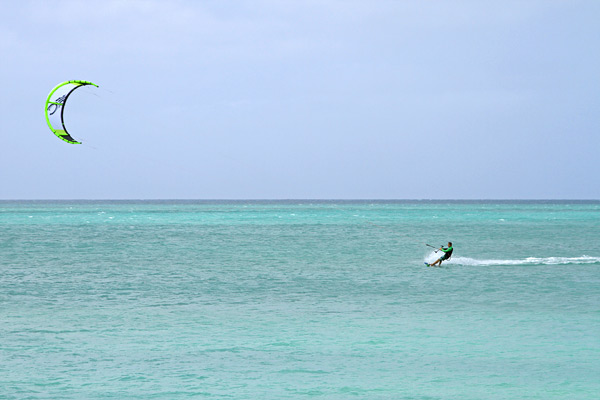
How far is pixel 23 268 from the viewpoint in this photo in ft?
108

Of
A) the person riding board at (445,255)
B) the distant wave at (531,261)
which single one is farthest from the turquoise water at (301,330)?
the person riding board at (445,255)

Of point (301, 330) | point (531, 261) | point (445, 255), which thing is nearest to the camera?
point (301, 330)

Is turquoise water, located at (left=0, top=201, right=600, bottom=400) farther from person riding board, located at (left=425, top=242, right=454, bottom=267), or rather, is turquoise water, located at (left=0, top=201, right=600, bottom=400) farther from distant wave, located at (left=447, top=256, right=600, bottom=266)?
person riding board, located at (left=425, top=242, right=454, bottom=267)

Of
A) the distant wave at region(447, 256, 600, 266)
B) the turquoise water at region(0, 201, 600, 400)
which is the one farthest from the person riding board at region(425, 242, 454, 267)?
the distant wave at region(447, 256, 600, 266)

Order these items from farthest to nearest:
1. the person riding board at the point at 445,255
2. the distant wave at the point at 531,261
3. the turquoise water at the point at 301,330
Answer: the distant wave at the point at 531,261 → the person riding board at the point at 445,255 → the turquoise water at the point at 301,330

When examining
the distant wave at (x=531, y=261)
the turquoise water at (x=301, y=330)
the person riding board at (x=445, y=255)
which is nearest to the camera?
the turquoise water at (x=301, y=330)

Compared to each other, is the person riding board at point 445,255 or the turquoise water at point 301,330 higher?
the person riding board at point 445,255

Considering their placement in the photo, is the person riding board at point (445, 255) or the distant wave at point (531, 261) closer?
the person riding board at point (445, 255)

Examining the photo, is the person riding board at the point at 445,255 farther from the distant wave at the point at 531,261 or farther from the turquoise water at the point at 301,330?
the distant wave at the point at 531,261

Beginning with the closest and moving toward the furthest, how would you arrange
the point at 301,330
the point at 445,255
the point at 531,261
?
the point at 301,330 → the point at 445,255 → the point at 531,261

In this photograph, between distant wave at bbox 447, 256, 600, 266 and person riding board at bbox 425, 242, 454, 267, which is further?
distant wave at bbox 447, 256, 600, 266

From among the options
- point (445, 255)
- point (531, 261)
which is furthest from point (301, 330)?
point (531, 261)

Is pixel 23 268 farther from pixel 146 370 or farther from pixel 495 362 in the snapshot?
pixel 495 362

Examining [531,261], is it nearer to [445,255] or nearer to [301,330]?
[445,255]
